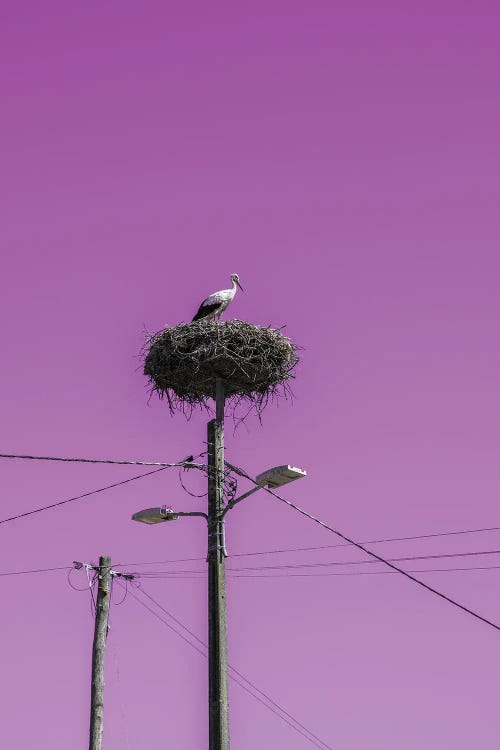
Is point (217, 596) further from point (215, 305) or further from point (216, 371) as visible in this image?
point (215, 305)

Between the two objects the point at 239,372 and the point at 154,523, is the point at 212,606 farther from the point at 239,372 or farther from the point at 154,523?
the point at 239,372

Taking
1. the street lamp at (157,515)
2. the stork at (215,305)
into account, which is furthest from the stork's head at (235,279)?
the street lamp at (157,515)

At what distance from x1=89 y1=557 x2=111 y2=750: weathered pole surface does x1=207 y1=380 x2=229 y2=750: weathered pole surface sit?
4360 mm

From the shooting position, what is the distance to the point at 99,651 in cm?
1661

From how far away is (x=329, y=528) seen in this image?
13.1 meters

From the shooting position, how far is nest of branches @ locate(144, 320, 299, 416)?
14.9 metres

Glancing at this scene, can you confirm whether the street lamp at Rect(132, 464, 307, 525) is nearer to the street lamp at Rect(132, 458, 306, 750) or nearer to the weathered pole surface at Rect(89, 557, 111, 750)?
the street lamp at Rect(132, 458, 306, 750)

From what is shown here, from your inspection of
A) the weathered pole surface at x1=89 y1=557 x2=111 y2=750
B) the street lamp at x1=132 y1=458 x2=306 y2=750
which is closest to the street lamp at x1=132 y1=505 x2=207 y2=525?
the street lamp at x1=132 y1=458 x2=306 y2=750

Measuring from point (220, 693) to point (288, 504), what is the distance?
7.51ft

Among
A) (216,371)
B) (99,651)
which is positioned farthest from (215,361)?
(99,651)

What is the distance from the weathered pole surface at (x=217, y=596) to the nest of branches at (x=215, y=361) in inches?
39.6

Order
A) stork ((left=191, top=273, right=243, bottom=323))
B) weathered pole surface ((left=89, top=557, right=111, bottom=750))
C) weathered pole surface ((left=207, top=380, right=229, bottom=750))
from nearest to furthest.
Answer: weathered pole surface ((left=207, top=380, right=229, bottom=750)) < weathered pole surface ((left=89, top=557, right=111, bottom=750)) < stork ((left=191, top=273, right=243, bottom=323))

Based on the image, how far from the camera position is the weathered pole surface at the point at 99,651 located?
16047 millimetres

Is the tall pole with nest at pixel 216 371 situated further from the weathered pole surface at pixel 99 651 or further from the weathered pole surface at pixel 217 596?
the weathered pole surface at pixel 99 651
